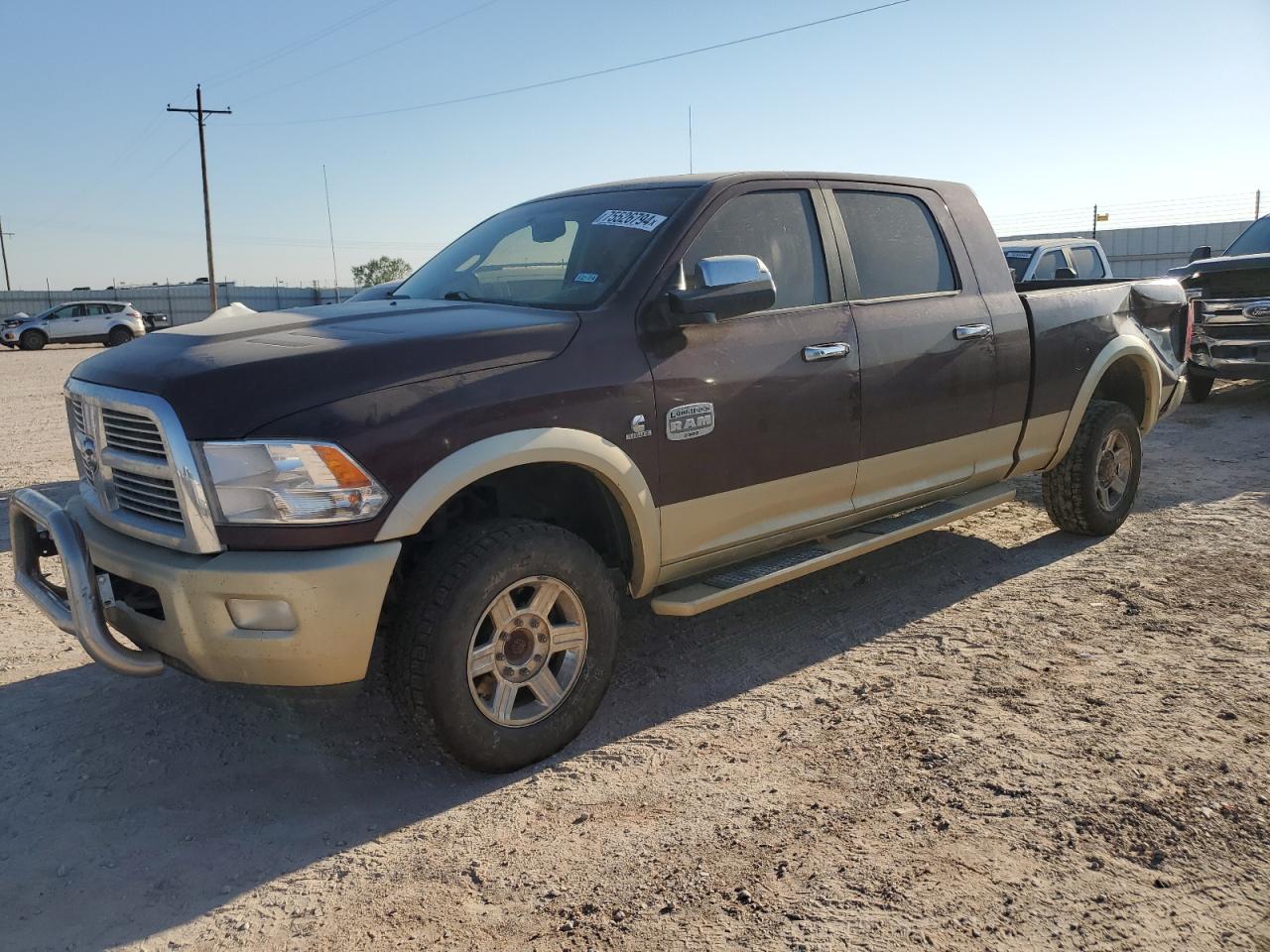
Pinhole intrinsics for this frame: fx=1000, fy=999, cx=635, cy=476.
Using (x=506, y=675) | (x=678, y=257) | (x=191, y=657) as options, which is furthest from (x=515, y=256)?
(x=191, y=657)

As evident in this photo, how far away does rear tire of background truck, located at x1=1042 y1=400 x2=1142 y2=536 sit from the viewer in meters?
5.62

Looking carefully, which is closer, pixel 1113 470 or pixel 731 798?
pixel 731 798

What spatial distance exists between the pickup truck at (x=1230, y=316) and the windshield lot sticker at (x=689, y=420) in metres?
8.92

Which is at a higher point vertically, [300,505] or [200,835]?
[300,505]

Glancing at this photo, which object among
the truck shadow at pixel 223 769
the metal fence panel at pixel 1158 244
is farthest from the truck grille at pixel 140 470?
the metal fence panel at pixel 1158 244

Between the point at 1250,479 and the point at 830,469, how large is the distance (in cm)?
497

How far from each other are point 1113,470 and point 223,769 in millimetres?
5033

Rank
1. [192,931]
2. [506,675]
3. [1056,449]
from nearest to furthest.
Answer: [192,931] < [506,675] < [1056,449]

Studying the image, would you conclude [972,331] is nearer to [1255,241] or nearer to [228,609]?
[228,609]

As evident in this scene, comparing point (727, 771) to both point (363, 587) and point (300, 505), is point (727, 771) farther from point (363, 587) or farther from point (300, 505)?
point (300, 505)

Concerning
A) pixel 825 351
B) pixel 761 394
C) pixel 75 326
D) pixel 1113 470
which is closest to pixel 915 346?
pixel 825 351

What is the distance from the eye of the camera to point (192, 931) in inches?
101

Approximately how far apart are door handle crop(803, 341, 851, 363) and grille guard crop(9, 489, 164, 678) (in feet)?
8.40

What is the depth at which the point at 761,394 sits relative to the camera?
3812 mm
